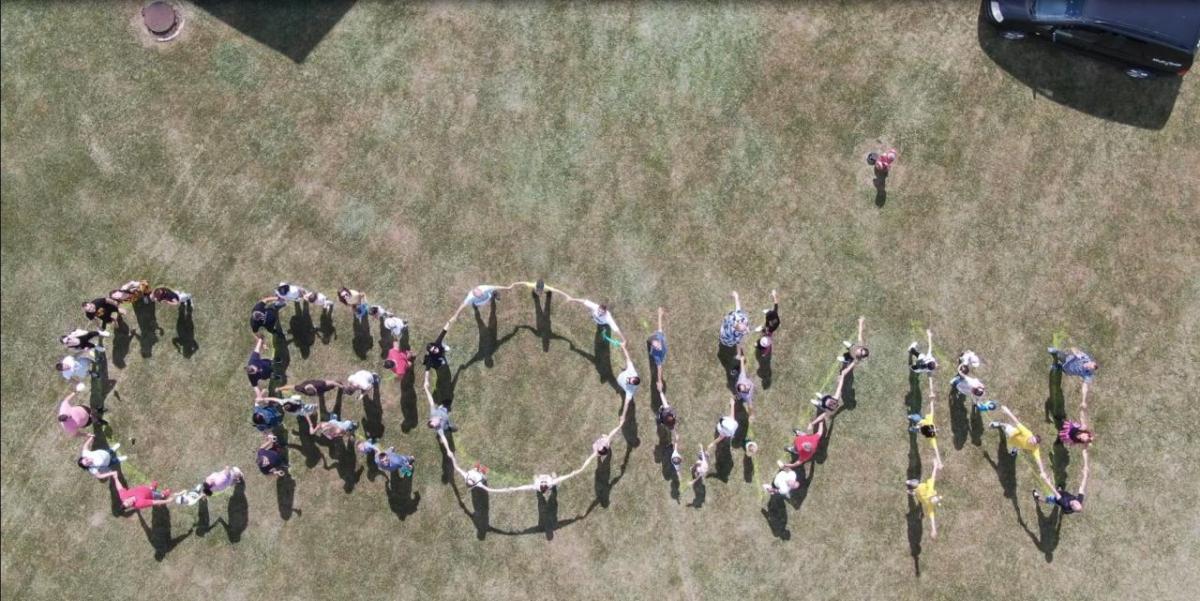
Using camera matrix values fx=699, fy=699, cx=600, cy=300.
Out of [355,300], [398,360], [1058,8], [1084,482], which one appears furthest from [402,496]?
[1058,8]

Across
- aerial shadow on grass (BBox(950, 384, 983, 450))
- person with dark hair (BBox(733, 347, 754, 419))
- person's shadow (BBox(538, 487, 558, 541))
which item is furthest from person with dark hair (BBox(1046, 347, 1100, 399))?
person's shadow (BBox(538, 487, 558, 541))

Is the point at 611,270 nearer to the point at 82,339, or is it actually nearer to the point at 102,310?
the point at 102,310

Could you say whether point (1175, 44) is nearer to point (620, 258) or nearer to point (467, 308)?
point (620, 258)

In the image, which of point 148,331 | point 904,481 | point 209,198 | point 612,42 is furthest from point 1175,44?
point 148,331

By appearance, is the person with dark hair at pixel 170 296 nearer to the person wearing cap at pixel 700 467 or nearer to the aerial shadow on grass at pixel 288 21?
the aerial shadow on grass at pixel 288 21

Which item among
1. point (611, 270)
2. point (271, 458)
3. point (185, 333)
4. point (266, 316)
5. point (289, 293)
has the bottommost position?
point (271, 458)

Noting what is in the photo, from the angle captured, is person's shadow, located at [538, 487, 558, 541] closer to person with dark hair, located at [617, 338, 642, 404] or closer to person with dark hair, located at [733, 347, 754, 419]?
person with dark hair, located at [617, 338, 642, 404]
